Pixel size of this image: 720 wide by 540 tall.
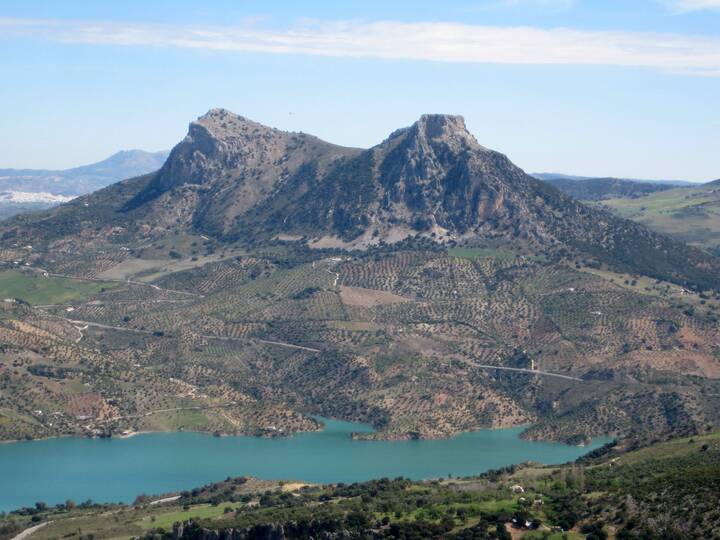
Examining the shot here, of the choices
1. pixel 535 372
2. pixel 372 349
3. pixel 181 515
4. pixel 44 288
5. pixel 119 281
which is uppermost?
pixel 119 281

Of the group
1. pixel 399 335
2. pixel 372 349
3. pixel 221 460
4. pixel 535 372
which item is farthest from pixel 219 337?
pixel 221 460

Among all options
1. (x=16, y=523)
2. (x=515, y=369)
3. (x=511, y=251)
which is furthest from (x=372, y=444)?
(x=511, y=251)

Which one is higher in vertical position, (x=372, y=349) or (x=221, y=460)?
(x=372, y=349)

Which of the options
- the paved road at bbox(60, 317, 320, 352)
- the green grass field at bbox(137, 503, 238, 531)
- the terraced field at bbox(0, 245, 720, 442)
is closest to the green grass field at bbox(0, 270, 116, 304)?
the terraced field at bbox(0, 245, 720, 442)

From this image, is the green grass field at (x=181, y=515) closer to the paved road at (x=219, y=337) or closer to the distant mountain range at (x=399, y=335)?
the distant mountain range at (x=399, y=335)

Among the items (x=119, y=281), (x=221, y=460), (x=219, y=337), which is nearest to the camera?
(x=221, y=460)

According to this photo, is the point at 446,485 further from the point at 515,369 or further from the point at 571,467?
the point at 515,369

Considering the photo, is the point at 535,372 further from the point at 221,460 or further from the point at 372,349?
the point at 221,460
